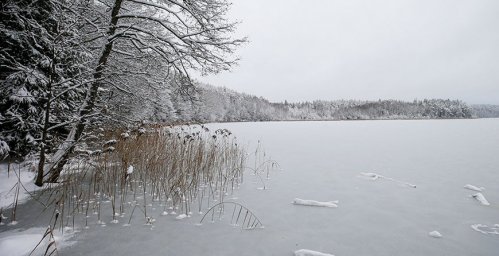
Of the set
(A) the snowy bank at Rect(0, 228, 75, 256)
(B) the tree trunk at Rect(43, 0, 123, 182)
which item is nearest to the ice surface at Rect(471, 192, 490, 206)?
(A) the snowy bank at Rect(0, 228, 75, 256)

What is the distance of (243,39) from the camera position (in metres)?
6.34

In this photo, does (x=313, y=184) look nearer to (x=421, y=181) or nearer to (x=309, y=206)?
(x=309, y=206)

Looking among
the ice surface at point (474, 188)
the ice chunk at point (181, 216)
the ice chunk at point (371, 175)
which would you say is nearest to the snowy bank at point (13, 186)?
the ice chunk at point (181, 216)

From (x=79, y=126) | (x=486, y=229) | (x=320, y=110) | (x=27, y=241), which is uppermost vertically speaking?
(x=320, y=110)

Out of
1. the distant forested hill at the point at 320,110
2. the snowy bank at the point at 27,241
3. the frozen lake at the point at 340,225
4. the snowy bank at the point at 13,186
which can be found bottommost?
the frozen lake at the point at 340,225

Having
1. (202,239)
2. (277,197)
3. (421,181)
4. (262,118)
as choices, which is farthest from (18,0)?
(262,118)

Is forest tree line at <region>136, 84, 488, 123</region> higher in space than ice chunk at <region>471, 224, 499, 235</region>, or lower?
higher

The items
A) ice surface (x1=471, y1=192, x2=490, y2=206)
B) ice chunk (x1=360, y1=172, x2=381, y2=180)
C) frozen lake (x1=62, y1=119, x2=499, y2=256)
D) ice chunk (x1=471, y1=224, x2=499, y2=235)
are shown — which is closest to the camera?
frozen lake (x1=62, y1=119, x2=499, y2=256)

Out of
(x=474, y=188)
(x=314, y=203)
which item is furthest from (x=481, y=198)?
(x=314, y=203)

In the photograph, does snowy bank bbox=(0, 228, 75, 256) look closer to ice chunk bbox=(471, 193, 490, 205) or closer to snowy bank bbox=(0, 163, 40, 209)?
snowy bank bbox=(0, 163, 40, 209)

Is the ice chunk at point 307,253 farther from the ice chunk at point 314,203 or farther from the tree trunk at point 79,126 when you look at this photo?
the tree trunk at point 79,126

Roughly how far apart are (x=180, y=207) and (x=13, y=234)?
193cm

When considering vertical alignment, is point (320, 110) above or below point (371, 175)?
above

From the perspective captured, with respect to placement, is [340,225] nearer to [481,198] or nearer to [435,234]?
[435,234]
